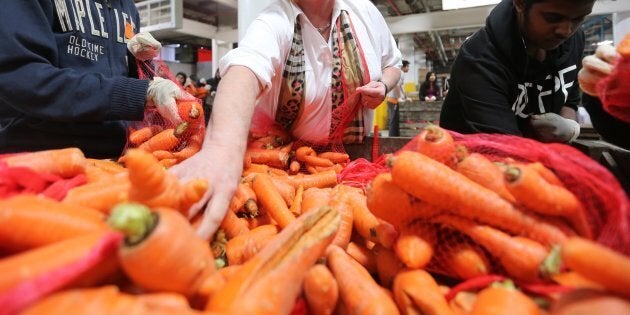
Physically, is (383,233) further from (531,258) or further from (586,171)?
(586,171)

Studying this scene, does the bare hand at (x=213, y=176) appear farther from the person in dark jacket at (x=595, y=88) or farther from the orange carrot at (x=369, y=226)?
the person in dark jacket at (x=595, y=88)

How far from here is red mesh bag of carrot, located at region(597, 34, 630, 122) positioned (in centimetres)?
81

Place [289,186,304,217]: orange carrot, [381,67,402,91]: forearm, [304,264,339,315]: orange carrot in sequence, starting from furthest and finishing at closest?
[381,67,402,91]: forearm, [289,186,304,217]: orange carrot, [304,264,339,315]: orange carrot

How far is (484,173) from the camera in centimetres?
78

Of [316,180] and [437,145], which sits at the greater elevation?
[437,145]

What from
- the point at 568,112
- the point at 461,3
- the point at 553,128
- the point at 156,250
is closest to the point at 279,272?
the point at 156,250

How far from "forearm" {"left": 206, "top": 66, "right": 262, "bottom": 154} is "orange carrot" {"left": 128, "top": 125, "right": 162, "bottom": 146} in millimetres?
520

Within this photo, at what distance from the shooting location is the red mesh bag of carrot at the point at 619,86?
81cm

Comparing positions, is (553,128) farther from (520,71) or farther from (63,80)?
(63,80)

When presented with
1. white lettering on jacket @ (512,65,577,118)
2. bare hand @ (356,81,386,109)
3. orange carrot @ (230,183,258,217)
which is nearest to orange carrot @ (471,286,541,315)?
orange carrot @ (230,183,258,217)

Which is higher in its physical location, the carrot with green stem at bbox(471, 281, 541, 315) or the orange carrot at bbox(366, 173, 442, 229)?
the orange carrot at bbox(366, 173, 442, 229)

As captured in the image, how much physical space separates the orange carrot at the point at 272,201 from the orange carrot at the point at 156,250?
463 mm

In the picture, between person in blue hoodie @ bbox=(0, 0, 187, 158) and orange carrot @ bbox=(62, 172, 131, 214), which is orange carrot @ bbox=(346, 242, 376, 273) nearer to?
orange carrot @ bbox=(62, 172, 131, 214)

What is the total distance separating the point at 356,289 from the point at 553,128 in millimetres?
1368
